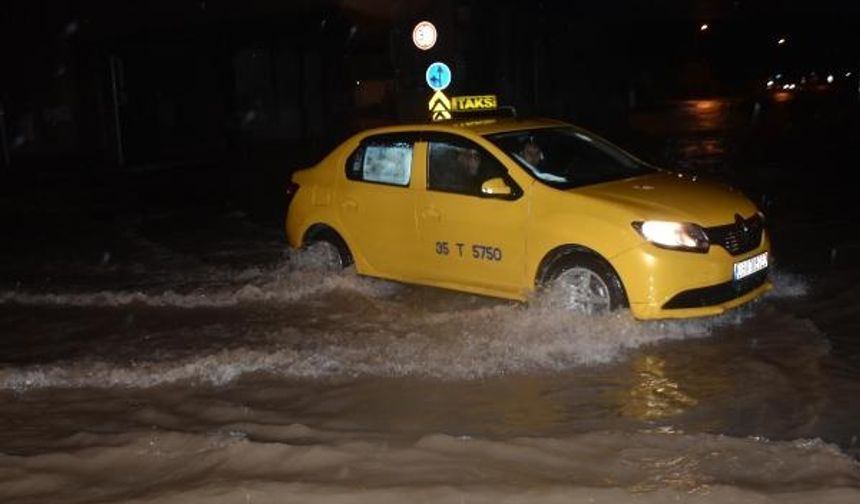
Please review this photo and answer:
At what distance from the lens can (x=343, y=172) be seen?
29.0 ft

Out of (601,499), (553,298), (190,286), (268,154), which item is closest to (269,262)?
(190,286)

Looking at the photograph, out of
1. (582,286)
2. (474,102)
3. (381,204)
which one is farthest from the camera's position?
(474,102)

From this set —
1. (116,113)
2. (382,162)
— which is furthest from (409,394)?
(116,113)

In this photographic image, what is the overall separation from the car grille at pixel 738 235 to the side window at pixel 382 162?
106 inches

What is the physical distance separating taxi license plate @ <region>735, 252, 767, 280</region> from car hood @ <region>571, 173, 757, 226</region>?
325 millimetres

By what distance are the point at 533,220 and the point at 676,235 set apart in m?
1.10

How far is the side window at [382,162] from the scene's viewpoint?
8250 mm

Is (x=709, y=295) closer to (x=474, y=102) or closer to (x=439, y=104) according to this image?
(x=474, y=102)

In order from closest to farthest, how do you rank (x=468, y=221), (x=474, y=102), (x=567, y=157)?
(x=468, y=221)
(x=567, y=157)
(x=474, y=102)

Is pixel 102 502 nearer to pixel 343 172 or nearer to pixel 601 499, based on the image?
pixel 601 499

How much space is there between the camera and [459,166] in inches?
309

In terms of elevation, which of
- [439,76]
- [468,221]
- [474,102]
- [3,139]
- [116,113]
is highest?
[116,113]

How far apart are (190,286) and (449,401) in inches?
192

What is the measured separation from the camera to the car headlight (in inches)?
260
